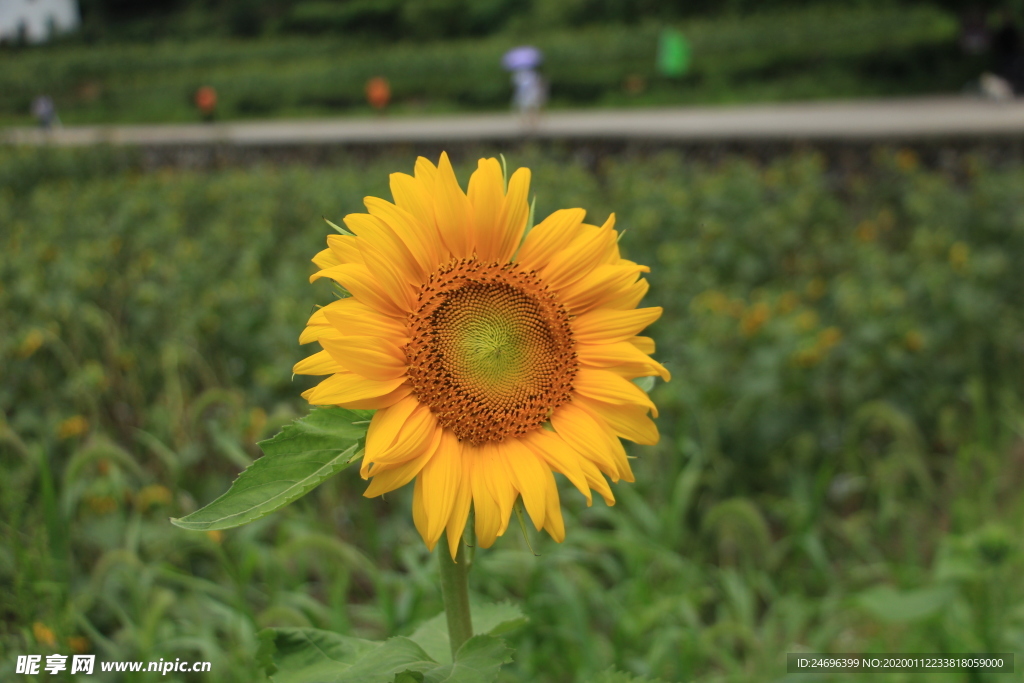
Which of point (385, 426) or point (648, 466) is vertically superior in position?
point (648, 466)

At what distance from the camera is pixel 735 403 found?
10.2 ft

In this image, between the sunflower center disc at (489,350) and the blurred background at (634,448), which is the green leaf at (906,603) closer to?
the blurred background at (634,448)

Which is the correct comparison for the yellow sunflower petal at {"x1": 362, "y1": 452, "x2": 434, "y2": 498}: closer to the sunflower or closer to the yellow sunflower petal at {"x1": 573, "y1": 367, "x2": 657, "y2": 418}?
the sunflower

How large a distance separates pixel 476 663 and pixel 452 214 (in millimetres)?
495


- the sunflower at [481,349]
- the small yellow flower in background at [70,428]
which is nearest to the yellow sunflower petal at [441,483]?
the sunflower at [481,349]

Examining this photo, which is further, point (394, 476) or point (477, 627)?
point (477, 627)

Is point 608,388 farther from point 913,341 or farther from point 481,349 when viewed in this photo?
point 913,341

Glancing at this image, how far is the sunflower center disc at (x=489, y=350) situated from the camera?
0.88 metres

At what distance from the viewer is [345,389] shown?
→ 0.80 m

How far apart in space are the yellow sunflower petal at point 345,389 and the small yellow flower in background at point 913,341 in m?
2.95

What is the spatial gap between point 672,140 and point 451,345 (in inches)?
286

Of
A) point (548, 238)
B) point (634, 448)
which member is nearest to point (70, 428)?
point (634, 448)

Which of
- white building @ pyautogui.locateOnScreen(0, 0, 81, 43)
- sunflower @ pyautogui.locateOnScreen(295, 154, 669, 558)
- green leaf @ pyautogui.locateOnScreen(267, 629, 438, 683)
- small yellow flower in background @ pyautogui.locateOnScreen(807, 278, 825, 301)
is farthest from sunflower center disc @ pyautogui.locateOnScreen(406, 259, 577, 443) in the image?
small yellow flower in background @ pyautogui.locateOnScreen(807, 278, 825, 301)

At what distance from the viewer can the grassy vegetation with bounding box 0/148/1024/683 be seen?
6.49ft
